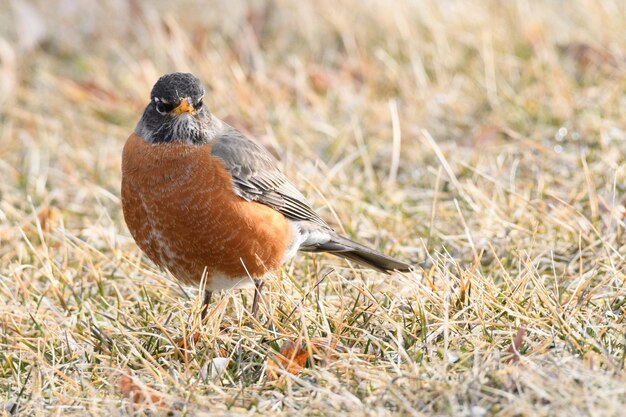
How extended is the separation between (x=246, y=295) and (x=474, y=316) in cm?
114

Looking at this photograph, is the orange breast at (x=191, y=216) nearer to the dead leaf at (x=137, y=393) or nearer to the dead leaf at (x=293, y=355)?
the dead leaf at (x=293, y=355)

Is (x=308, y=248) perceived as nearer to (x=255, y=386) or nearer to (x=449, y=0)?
(x=255, y=386)

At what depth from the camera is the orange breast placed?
4.00 m

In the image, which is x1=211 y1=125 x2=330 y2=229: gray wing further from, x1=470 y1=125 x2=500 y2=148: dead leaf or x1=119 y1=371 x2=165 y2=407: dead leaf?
x1=470 y1=125 x2=500 y2=148: dead leaf

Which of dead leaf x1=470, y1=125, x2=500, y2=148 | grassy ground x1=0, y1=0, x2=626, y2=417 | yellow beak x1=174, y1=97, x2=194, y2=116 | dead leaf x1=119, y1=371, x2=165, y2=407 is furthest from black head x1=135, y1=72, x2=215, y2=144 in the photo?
dead leaf x1=470, y1=125, x2=500, y2=148

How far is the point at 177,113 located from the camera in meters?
4.25

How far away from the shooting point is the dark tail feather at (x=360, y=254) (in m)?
4.30

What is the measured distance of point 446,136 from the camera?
616 centimetres

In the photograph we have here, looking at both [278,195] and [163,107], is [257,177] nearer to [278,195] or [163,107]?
[278,195]

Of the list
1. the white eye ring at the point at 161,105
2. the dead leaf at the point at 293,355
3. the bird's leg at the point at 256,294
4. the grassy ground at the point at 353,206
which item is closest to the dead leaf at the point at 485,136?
the grassy ground at the point at 353,206

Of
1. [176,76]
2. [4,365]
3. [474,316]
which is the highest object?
[176,76]

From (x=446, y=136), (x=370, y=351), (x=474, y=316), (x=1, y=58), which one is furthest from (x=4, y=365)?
(x=1, y=58)

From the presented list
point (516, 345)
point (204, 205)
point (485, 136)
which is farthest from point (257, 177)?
point (485, 136)

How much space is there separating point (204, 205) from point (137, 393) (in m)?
1.05
